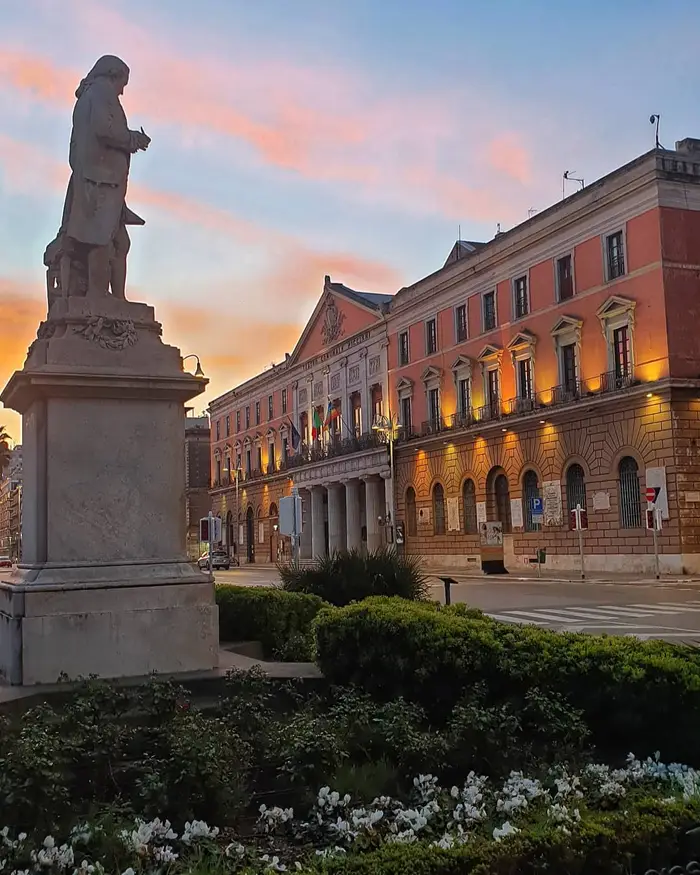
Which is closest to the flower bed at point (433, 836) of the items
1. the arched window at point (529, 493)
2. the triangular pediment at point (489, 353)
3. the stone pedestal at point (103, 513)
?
the stone pedestal at point (103, 513)

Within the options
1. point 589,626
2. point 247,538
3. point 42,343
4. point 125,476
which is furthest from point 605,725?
point 247,538

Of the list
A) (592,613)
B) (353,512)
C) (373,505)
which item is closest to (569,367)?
(373,505)

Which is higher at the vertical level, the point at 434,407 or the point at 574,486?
the point at 434,407

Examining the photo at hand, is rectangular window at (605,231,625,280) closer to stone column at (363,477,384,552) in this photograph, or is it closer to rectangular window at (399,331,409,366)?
rectangular window at (399,331,409,366)

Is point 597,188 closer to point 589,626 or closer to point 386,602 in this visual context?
point 589,626

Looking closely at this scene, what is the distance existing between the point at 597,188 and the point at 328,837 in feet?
127

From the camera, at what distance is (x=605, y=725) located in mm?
5297

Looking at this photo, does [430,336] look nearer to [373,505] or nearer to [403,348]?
[403,348]

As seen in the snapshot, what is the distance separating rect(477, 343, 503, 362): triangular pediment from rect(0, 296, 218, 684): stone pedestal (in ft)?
132

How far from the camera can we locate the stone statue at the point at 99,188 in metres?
7.86

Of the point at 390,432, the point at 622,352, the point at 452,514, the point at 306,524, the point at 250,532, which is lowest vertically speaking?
the point at 250,532

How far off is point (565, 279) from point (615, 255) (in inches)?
141

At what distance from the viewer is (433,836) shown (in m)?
3.81

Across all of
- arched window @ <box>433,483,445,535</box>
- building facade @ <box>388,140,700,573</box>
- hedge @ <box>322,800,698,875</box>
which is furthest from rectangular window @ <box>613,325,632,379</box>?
hedge @ <box>322,800,698,875</box>
